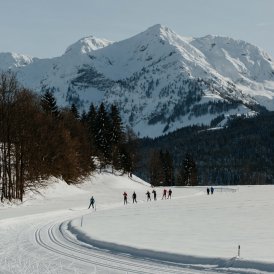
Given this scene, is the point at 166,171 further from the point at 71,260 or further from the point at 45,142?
the point at 71,260

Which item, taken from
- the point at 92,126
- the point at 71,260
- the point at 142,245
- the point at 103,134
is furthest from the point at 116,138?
the point at 71,260

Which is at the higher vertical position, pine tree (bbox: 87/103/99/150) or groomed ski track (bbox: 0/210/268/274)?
pine tree (bbox: 87/103/99/150)

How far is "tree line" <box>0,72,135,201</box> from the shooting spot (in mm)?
46553

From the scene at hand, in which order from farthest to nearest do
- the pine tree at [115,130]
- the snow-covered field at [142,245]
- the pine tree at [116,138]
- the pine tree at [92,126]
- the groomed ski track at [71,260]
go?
the pine tree at [115,130]
the pine tree at [116,138]
the pine tree at [92,126]
the snow-covered field at [142,245]
the groomed ski track at [71,260]

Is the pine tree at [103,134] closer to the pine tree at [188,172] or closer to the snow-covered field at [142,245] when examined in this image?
the pine tree at [188,172]

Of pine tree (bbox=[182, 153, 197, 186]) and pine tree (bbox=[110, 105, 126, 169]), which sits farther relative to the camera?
pine tree (bbox=[182, 153, 197, 186])

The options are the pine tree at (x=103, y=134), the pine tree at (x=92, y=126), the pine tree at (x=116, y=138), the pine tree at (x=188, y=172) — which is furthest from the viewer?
the pine tree at (x=188, y=172)

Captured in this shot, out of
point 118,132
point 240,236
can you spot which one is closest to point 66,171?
point 118,132

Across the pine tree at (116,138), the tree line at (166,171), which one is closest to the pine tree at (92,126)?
the pine tree at (116,138)

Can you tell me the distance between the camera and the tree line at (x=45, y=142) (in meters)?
46.6

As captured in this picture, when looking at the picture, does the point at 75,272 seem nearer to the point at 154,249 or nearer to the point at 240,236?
the point at 154,249

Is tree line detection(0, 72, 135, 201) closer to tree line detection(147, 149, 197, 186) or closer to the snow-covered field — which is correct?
the snow-covered field

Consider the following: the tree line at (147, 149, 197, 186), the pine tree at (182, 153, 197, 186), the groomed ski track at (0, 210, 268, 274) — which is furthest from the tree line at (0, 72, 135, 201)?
the pine tree at (182, 153, 197, 186)

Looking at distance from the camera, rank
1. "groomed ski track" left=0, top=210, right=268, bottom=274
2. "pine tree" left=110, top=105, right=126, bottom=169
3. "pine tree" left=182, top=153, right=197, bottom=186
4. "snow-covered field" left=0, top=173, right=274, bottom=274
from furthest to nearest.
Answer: "pine tree" left=182, top=153, right=197, bottom=186, "pine tree" left=110, top=105, right=126, bottom=169, "snow-covered field" left=0, top=173, right=274, bottom=274, "groomed ski track" left=0, top=210, right=268, bottom=274
